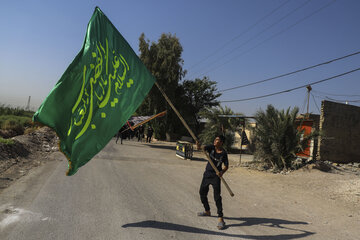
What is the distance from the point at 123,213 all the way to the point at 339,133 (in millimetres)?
15503

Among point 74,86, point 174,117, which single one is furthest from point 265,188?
point 174,117

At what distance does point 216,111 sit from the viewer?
2180 centimetres

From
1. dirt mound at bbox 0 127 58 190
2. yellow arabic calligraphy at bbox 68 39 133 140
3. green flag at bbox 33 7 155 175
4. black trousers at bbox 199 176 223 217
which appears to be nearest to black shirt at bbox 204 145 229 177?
black trousers at bbox 199 176 223 217

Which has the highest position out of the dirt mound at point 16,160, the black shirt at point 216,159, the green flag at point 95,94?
the green flag at point 95,94

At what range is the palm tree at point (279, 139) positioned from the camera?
42.6 ft

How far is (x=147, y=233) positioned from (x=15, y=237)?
1.98m

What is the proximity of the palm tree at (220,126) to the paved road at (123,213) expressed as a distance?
40.7ft

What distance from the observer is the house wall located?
1555 centimetres

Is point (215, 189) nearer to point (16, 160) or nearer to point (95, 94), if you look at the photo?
point (95, 94)

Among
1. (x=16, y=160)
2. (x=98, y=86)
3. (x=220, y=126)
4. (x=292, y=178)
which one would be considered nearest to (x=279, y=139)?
(x=292, y=178)

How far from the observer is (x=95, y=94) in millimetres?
4746

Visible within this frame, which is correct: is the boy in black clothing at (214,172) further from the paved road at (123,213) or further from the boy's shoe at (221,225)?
the paved road at (123,213)

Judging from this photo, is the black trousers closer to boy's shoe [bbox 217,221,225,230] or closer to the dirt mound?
boy's shoe [bbox 217,221,225,230]

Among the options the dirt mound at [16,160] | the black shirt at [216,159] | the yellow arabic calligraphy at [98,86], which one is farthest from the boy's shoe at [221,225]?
the dirt mound at [16,160]
